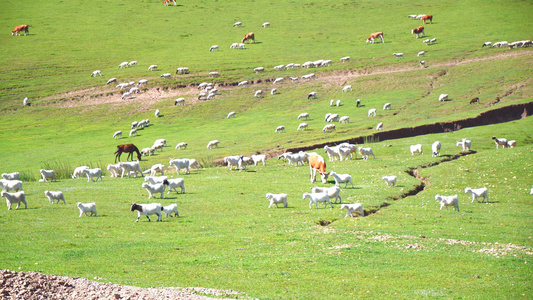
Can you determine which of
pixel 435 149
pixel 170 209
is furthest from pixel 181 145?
pixel 170 209

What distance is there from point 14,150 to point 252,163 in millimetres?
29527

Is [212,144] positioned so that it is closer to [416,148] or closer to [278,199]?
[416,148]

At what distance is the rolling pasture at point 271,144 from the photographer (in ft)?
52.9

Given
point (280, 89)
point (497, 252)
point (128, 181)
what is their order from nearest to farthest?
point (497, 252), point (128, 181), point (280, 89)

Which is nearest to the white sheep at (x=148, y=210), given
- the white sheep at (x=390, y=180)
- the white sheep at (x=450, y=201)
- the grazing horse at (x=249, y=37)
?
the white sheep at (x=450, y=201)

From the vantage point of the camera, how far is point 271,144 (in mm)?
47812

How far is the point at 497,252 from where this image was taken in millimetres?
17312

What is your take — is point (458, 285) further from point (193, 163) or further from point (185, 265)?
point (193, 163)

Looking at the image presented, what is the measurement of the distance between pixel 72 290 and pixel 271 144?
35.1 meters

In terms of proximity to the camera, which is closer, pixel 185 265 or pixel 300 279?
pixel 300 279

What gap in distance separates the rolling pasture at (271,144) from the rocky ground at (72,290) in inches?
34.9

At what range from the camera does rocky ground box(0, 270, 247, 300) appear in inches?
515

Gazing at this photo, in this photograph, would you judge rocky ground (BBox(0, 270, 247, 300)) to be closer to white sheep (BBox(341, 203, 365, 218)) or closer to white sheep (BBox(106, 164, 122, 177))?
white sheep (BBox(341, 203, 365, 218))

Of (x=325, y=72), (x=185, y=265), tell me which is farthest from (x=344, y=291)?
(x=325, y=72)
